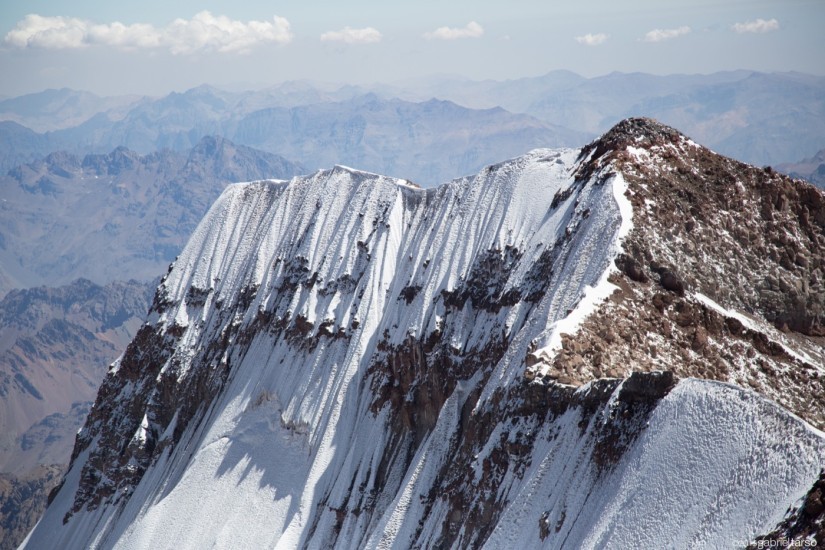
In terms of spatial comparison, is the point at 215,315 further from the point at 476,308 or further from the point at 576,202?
the point at 576,202

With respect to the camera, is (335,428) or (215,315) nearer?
(335,428)

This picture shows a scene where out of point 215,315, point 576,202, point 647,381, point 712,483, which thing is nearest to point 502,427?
point 647,381

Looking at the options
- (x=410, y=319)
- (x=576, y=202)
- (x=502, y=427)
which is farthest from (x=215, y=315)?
(x=502, y=427)

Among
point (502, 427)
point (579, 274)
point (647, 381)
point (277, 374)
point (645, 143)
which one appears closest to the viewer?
point (647, 381)

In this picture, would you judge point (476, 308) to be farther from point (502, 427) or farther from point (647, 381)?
point (647, 381)

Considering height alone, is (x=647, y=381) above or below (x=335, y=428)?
above

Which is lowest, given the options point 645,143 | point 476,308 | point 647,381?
point 476,308

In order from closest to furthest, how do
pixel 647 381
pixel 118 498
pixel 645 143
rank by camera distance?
pixel 647 381 → pixel 645 143 → pixel 118 498
